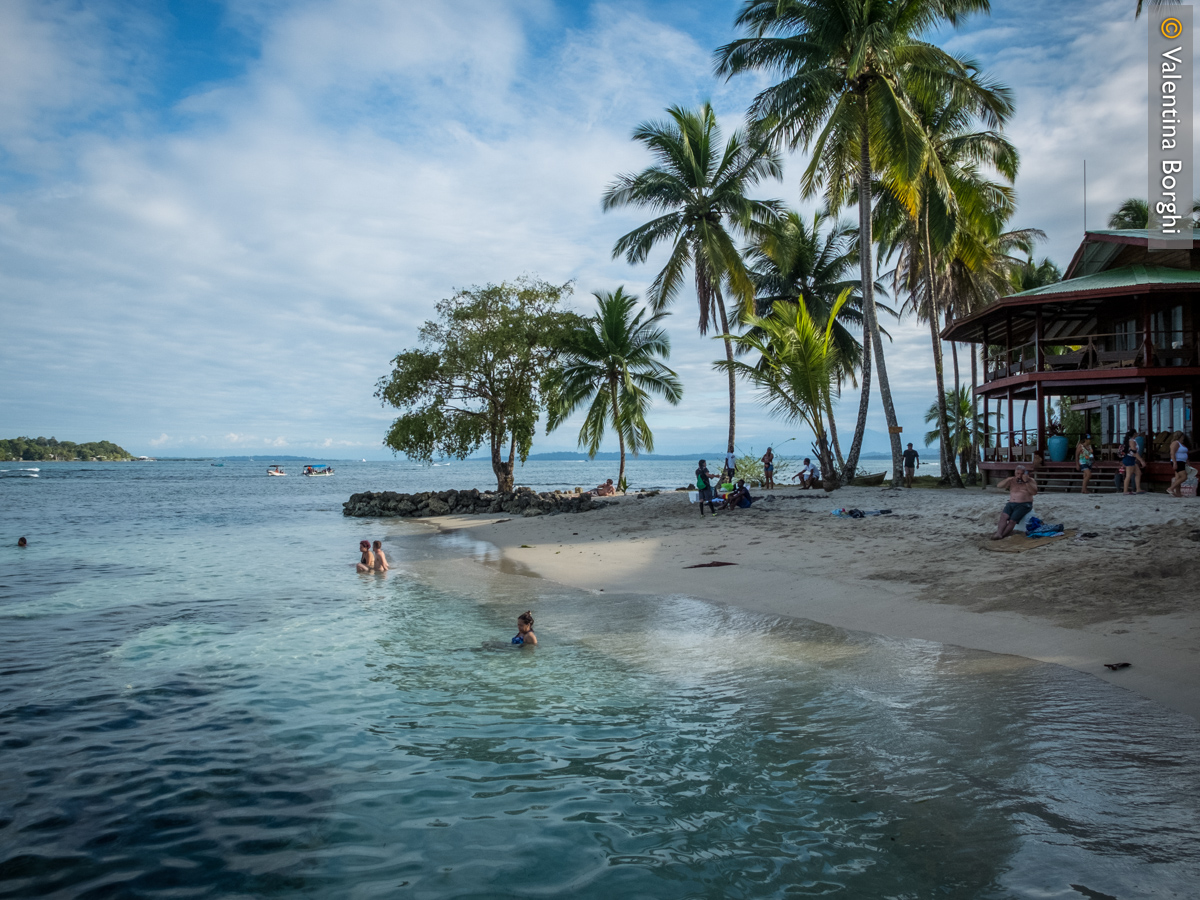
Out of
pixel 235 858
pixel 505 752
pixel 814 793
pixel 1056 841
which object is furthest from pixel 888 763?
pixel 235 858

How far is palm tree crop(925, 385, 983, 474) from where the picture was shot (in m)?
26.5

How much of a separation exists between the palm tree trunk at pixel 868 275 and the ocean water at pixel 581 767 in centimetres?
1617

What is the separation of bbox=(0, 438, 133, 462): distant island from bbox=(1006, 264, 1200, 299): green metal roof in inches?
7237

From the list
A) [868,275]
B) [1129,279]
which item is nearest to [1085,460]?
[1129,279]

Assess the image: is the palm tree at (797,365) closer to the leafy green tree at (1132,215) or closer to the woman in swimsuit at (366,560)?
the woman in swimsuit at (366,560)

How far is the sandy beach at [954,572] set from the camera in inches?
279

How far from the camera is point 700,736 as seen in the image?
5.50 m

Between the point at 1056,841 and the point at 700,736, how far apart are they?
2413 mm

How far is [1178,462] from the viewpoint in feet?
53.2

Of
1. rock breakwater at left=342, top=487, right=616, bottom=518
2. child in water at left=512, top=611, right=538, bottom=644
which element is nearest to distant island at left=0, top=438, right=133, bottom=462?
rock breakwater at left=342, top=487, right=616, bottom=518

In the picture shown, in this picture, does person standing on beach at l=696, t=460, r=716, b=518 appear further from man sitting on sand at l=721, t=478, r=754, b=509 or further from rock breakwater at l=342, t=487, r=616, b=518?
rock breakwater at l=342, t=487, r=616, b=518

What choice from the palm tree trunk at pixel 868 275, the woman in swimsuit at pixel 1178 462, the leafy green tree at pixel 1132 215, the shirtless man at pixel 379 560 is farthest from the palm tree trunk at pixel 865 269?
the leafy green tree at pixel 1132 215

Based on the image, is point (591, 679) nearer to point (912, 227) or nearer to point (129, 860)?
point (129, 860)

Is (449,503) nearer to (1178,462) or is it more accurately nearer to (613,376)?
(613,376)
